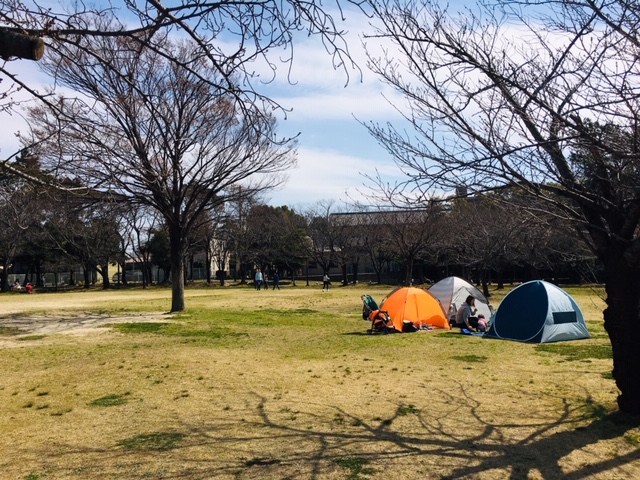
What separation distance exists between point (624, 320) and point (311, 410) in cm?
337

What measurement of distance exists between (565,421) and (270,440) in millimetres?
3070

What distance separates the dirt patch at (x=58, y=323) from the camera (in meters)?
13.7

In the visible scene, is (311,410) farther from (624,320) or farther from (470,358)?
(470,358)

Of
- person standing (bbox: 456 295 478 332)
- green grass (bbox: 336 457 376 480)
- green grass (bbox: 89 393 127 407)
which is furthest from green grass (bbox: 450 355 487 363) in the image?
green grass (bbox: 89 393 127 407)

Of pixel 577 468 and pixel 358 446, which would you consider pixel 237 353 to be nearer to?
pixel 358 446

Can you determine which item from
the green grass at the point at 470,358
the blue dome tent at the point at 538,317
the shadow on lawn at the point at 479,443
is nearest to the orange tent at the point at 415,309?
the blue dome tent at the point at 538,317

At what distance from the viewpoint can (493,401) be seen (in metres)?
6.92

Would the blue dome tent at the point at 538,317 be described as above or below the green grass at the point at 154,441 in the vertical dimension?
above

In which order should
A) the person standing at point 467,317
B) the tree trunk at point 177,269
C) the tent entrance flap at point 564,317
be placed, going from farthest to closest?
1. the tree trunk at point 177,269
2. the person standing at point 467,317
3. the tent entrance flap at point 564,317

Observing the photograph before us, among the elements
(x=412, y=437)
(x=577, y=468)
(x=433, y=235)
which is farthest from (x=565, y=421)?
(x=433, y=235)

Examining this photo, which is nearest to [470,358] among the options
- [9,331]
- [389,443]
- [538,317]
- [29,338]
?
[538,317]

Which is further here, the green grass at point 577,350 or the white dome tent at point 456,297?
the white dome tent at point 456,297

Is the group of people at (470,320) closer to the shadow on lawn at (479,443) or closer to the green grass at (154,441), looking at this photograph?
the shadow on lawn at (479,443)

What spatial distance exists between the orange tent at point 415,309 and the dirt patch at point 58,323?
6357mm
